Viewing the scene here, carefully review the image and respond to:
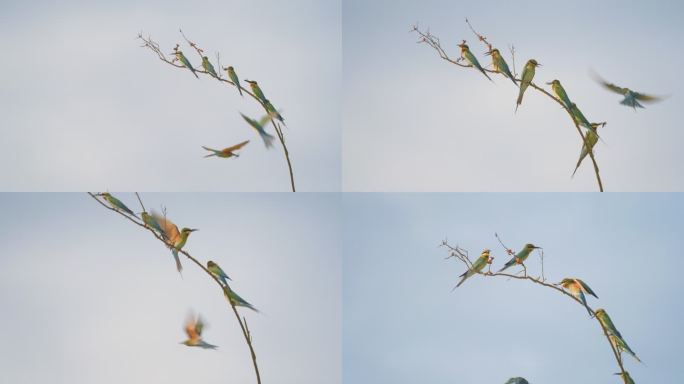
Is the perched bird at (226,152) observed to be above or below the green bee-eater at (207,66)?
below

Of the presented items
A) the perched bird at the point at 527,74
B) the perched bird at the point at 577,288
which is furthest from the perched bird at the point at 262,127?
the perched bird at the point at 577,288

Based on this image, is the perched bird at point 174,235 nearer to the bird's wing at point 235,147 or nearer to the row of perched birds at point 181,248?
the row of perched birds at point 181,248

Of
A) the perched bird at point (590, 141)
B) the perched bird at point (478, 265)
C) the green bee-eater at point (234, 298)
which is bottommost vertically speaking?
the green bee-eater at point (234, 298)

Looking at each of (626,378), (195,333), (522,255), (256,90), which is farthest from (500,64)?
(195,333)

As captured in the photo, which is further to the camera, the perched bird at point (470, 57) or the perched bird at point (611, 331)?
the perched bird at point (470, 57)

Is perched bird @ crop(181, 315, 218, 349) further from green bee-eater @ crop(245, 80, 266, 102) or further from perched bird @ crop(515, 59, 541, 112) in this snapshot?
perched bird @ crop(515, 59, 541, 112)

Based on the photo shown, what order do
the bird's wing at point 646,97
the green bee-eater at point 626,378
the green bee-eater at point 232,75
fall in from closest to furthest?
the green bee-eater at point 626,378 → the bird's wing at point 646,97 → the green bee-eater at point 232,75

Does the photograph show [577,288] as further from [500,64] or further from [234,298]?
[234,298]

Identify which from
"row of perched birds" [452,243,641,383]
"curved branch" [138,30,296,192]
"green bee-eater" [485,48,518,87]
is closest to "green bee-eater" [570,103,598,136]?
"green bee-eater" [485,48,518,87]
